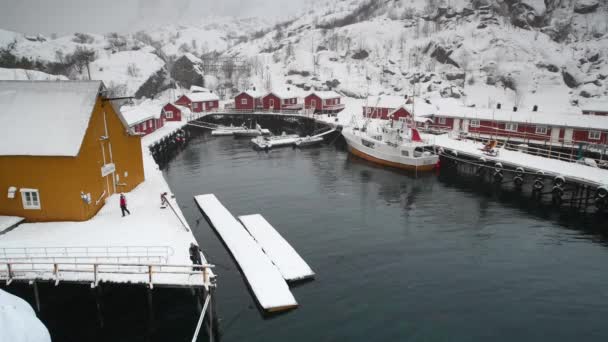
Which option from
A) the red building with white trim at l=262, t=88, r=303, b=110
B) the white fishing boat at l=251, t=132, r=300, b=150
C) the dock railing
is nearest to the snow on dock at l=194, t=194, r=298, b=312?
the dock railing

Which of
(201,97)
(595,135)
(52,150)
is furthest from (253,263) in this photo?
(201,97)

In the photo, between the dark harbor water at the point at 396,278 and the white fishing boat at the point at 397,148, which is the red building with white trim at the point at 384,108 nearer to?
the white fishing boat at the point at 397,148

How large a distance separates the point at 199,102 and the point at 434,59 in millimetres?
83111

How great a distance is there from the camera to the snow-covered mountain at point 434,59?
357ft

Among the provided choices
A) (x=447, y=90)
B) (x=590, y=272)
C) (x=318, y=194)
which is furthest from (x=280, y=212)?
(x=447, y=90)

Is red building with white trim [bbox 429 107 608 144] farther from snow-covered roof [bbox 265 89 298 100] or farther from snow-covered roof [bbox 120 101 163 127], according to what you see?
snow-covered roof [bbox 120 101 163 127]

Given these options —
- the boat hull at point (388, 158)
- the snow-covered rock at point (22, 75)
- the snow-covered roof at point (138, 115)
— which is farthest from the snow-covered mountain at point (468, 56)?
the snow-covered roof at point (138, 115)

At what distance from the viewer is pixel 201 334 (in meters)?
17.4

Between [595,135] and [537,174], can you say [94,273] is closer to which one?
[537,174]

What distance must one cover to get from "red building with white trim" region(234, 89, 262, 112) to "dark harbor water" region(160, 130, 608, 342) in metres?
47.4

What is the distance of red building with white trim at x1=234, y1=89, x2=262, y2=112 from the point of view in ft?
289

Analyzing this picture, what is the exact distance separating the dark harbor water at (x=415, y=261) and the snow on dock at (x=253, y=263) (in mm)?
626

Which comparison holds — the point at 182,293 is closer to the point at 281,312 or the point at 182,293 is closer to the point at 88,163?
the point at 281,312

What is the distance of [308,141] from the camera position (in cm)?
6328
